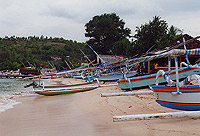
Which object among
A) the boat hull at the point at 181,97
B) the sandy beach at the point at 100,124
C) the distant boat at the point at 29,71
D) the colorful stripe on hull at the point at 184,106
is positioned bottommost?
the sandy beach at the point at 100,124

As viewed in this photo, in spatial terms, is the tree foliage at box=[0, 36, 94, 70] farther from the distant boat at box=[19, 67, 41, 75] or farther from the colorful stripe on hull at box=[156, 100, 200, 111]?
the colorful stripe on hull at box=[156, 100, 200, 111]

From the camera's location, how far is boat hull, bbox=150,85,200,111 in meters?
6.70

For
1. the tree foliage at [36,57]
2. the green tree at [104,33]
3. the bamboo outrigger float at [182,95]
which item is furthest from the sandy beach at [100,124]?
the tree foliage at [36,57]

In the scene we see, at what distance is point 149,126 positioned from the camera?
618cm

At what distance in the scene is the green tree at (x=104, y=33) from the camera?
47.6 m

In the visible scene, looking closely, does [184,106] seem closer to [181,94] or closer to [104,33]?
[181,94]

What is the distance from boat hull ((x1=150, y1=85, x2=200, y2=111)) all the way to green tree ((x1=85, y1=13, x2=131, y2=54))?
39501mm

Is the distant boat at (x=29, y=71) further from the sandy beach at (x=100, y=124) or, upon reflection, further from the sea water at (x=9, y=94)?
the sandy beach at (x=100, y=124)

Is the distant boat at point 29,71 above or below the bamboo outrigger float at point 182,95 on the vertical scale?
above

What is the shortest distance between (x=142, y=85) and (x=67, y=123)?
7.36 meters

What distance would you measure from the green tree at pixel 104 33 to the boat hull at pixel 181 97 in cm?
3950

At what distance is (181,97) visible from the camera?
22.8 ft

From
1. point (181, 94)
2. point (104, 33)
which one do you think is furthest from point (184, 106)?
point (104, 33)

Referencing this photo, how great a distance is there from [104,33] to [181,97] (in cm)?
4179
